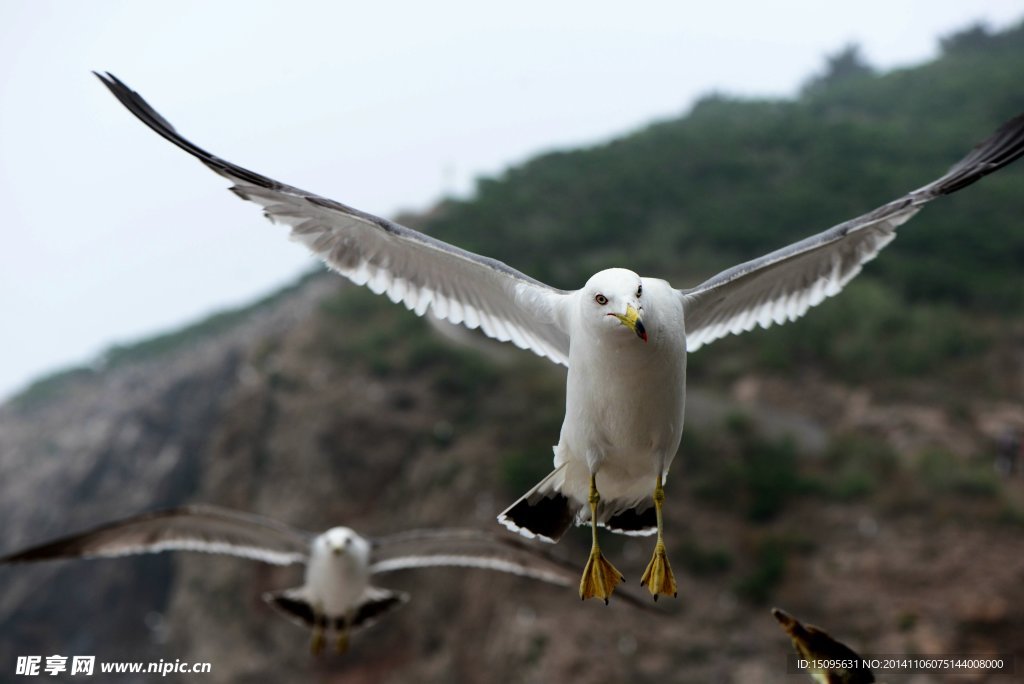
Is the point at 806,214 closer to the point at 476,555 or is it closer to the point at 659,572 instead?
the point at 476,555

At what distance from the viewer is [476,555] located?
9.50 m

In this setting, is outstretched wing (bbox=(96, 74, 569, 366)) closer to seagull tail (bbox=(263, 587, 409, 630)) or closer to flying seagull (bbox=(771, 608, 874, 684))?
flying seagull (bbox=(771, 608, 874, 684))

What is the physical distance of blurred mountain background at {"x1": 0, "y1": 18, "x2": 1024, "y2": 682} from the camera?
51.7ft

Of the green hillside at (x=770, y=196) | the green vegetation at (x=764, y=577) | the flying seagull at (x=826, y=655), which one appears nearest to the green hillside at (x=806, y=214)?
Answer: the green hillside at (x=770, y=196)

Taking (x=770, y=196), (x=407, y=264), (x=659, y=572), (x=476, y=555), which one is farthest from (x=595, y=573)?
(x=770, y=196)

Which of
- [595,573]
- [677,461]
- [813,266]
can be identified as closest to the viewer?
[595,573]

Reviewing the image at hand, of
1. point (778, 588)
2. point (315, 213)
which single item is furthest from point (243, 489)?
point (315, 213)

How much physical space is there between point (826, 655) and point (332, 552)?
734 cm

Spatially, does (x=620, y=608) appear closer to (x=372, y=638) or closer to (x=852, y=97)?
(x=372, y=638)

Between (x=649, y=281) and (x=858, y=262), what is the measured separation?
64.6 inches

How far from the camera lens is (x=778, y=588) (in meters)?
15.9

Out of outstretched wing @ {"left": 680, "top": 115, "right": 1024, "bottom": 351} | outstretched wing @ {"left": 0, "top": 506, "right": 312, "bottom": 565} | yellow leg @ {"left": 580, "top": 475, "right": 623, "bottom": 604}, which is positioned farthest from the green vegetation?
yellow leg @ {"left": 580, "top": 475, "right": 623, "bottom": 604}

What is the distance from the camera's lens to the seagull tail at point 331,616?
33.1 ft

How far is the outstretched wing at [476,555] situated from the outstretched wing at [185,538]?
0.85 metres
